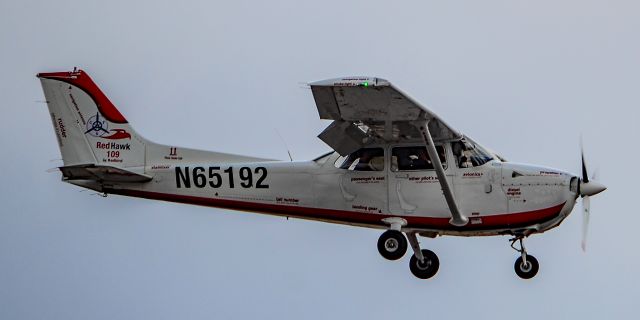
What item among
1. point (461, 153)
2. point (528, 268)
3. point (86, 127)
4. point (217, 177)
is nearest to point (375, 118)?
point (461, 153)

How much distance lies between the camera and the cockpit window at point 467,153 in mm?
20500

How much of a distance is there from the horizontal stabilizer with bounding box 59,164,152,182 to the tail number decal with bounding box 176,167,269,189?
2.21 feet

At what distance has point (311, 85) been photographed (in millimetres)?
18078

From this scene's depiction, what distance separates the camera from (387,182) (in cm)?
2073

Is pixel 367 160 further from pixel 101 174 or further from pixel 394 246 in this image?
pixel 101 174

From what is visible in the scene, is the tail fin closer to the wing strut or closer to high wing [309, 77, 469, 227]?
high wing [309, 77, 469, 227]

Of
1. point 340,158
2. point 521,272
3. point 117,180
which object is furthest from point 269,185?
point 521,272

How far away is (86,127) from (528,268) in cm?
891

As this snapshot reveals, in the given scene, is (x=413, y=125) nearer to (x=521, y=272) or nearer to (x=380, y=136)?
(x=380, y=136)

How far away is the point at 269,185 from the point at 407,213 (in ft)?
8.82

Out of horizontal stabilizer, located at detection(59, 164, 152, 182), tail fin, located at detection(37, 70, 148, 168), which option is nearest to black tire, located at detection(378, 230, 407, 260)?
horizontal stabilizer, located at detection(59, 164, 152, 182)

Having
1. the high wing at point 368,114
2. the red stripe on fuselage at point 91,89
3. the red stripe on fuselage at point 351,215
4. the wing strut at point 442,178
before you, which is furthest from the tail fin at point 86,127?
the wing strut at point 442,178

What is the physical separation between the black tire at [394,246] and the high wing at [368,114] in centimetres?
172

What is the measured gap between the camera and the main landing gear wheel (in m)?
20.7
